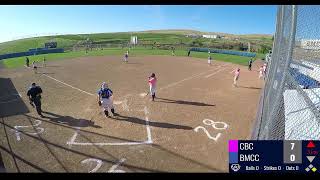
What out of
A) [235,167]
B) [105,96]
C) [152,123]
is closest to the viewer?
[235,167]

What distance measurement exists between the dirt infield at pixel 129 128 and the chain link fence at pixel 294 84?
1950 millimetres

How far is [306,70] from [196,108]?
5.65m

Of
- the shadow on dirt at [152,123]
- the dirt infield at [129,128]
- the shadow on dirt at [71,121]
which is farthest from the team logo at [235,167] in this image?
the shadow on dirt at [71,121]

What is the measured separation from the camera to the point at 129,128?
10633 millimetres

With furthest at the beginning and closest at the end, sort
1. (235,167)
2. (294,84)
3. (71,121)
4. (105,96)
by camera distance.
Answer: (71,121)
(105,96)
(294,84)
(235,167)

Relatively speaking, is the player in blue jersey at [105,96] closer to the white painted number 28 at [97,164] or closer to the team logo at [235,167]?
the white painted number 28 at [97,164]

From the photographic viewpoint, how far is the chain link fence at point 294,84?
6323mm

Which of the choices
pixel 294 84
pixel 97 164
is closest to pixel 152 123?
pixel 97 164
